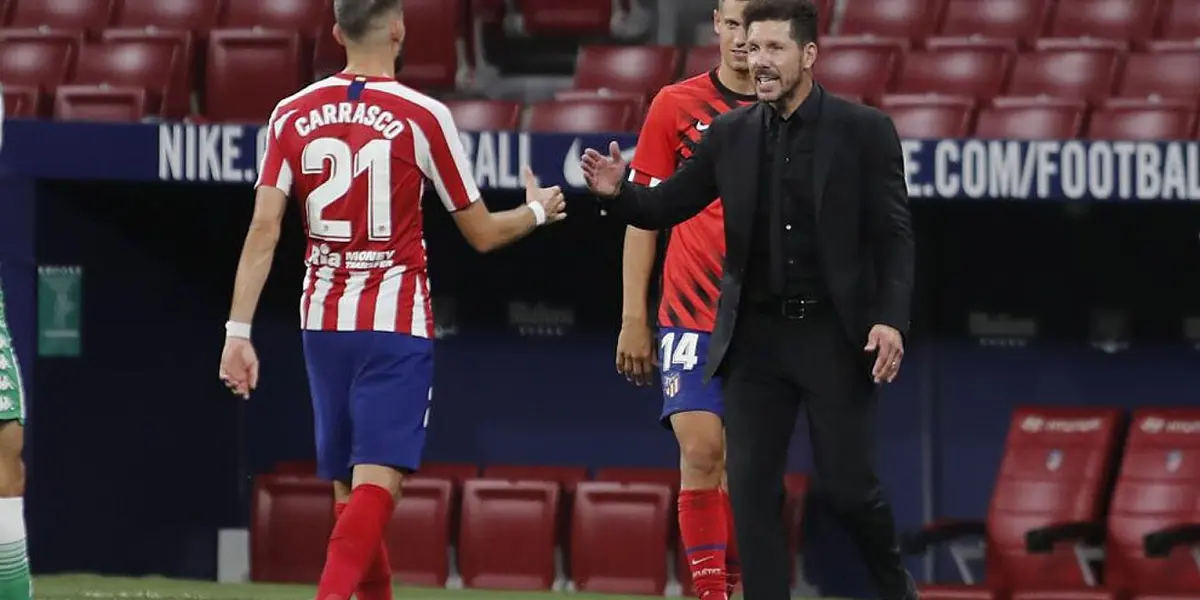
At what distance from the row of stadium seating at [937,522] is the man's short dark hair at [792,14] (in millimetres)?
3644

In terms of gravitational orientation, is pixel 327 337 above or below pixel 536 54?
below

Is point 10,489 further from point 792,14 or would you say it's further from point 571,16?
point 571,16

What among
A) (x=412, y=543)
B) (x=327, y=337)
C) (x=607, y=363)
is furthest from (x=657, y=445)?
(x=327, y=337)

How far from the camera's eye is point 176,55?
1130 centimetres

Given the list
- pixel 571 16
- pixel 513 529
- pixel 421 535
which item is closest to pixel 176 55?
pixel 571 16

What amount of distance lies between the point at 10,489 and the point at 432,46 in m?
5.67

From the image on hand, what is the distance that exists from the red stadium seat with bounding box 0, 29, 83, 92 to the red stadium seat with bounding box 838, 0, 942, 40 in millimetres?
3785

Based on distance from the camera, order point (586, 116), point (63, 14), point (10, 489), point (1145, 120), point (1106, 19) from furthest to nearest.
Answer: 1. point (63, 14)
2. point (1106, 19)
3. point (586, 116)
4. point (1145, 120)
5. point (10, 489)

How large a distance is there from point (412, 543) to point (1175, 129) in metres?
3.66

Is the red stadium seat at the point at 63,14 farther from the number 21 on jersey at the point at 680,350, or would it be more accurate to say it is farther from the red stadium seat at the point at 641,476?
the number 21 on jersey at the point at 680,350

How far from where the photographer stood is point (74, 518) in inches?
401

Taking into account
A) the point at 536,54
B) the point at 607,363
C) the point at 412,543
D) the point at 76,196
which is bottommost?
the point at 412,543

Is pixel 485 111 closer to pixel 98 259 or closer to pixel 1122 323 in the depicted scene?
pixel 98 259

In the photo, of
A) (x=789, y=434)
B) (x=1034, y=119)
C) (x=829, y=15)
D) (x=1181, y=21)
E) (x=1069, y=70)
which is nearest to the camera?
(x=789, y=434)
